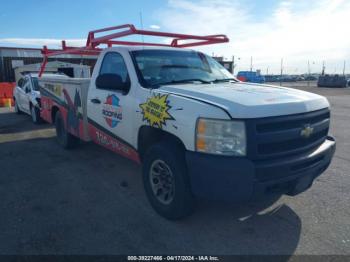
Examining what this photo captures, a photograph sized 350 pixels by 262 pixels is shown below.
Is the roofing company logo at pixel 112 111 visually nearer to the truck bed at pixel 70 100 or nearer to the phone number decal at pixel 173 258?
the truck bed at pixel 70 100

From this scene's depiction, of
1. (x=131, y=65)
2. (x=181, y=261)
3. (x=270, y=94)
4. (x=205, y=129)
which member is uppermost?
(x=131, y=65)

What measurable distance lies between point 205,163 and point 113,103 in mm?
2013

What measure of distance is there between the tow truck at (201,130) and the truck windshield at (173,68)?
1 cm

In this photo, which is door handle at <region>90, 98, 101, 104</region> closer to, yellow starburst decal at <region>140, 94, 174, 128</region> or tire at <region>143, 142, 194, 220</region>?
yellow starburst decal at <region>140, 94, 174, 128</region>

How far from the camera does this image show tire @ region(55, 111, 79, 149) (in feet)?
21.3

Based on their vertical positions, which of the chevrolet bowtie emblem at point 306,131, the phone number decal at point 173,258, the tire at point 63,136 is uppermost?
the chevrolet bowtie emblem at point 306,131

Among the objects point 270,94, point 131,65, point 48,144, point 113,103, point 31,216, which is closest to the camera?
point 270,94

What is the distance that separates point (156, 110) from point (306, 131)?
163 cm

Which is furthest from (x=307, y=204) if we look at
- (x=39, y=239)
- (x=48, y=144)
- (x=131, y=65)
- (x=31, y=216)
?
(x=48, y=144)

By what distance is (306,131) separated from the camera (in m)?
3.08

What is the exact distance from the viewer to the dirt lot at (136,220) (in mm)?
2967

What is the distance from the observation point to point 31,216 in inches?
142

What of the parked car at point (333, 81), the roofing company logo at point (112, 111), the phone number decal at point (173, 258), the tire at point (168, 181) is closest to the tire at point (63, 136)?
the roofing company logo at point (112, 111)

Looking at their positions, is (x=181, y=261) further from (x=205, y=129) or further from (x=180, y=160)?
(x=205, y=129)
